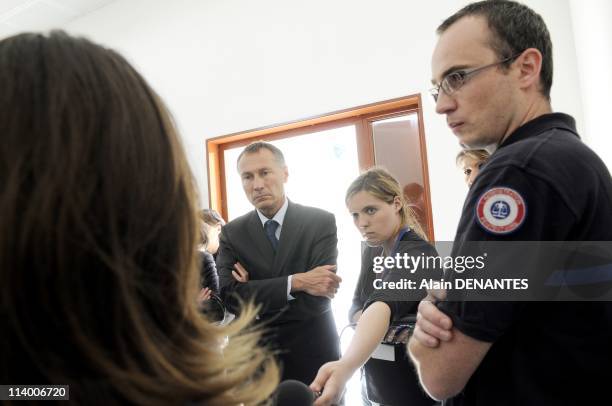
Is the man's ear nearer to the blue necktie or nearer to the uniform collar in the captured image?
the uniform collar

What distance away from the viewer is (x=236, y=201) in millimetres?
4133

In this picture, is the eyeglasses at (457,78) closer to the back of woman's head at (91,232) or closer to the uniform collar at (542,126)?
the uniform collar at (542,126)

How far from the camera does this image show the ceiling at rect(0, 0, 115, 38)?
436 centimetres

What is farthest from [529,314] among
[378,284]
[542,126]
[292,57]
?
[292,57]

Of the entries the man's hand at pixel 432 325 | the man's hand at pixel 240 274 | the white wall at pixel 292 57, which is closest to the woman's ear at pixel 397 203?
the man's hand at pixel 240 274

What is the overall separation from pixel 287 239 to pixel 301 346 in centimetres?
50

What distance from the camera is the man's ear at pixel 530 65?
3.10 ft

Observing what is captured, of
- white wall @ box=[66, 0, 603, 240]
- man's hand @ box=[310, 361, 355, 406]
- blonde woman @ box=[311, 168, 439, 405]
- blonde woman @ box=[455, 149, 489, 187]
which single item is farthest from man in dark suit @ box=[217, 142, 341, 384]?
white wall @ box=[66, 0, 603, 240]

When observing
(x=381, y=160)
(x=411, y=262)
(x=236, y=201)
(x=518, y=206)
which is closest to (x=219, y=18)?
(x=236, y=201)

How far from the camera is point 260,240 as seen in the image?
2061mm

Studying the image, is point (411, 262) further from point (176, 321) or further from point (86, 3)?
point (86, 3)

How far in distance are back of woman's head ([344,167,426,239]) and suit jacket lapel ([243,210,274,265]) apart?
1.57 ft

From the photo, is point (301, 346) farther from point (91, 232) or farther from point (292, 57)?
point (292, 57)

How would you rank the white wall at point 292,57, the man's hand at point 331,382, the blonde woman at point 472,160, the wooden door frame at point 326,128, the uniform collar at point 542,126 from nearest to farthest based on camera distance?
the uniform collar at point 542,126 → the man's hand at point 331,382 → the blonde woman at point 472,160 → the white wall at point 292,57 → the wooden door frame at point 326,128
